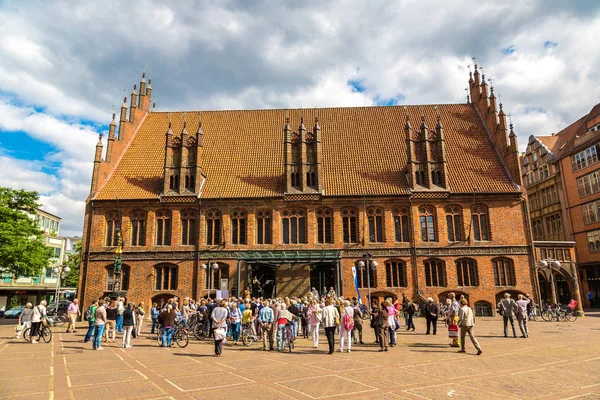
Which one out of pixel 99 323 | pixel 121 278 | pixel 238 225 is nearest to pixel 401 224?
pixel 238 225

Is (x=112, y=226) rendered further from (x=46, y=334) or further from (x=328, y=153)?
(x=328, y=153)

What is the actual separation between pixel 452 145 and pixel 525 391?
27.9m

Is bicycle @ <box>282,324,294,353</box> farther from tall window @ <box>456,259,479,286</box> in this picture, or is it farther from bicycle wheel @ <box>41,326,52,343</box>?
tall window @ <box>456,259,479,286</box>

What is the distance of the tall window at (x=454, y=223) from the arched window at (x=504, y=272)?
3060mm

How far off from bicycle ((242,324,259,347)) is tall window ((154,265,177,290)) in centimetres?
1352

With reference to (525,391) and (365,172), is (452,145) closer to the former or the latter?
(365,172)

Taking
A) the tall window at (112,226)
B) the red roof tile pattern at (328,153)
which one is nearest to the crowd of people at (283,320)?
the tall window at (112,226)

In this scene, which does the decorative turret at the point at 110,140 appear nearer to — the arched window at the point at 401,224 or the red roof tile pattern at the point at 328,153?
the red roof tile pattern at the point at 328,153

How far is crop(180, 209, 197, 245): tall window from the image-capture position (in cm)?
2958

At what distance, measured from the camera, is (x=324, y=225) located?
29.4 m

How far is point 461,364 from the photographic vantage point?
429 inches

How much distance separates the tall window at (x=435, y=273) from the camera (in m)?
28.4

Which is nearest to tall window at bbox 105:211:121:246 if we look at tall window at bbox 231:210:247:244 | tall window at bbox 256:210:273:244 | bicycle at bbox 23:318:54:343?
tall window at bbox 231:210:247:244

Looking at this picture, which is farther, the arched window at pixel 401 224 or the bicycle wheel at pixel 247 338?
the arched window at pixel 401 224
